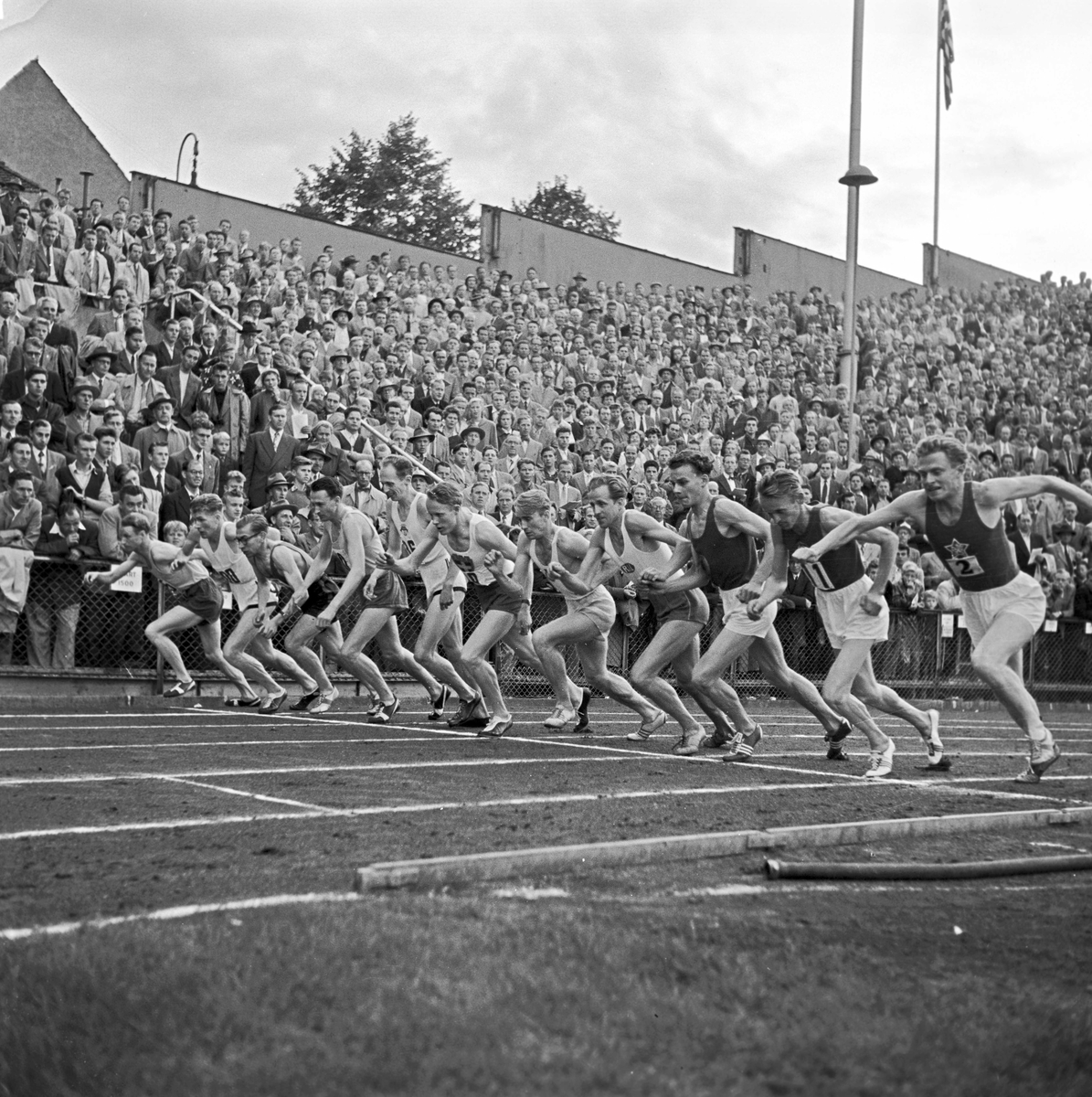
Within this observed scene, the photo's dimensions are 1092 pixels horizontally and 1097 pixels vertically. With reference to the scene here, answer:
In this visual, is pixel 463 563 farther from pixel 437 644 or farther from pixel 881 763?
pixel 881 763

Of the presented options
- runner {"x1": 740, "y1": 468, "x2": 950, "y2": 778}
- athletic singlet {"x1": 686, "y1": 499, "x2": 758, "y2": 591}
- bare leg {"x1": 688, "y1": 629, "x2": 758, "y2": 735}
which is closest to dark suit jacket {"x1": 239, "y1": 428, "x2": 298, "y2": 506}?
athletic singlet {"x1": 686, "y1": 499, "x2": 758, "y2": 591}

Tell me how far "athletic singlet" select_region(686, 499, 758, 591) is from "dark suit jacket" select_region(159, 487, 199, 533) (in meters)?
6.22

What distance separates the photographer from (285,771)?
10039 mm

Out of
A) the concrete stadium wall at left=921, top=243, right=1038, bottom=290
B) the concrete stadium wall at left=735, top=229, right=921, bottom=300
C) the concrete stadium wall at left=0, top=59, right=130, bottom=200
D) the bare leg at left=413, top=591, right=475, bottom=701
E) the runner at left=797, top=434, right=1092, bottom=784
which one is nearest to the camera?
the runner at left=797, top=434, right=1092, bottom=784

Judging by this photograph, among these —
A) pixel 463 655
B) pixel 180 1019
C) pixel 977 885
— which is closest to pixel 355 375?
pixel 463 655

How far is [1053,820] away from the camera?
8469 millimetres

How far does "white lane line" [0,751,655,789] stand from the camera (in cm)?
914

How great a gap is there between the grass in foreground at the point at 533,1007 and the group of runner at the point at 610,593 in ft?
20.0

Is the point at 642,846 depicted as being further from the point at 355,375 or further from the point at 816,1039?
the point at 355,375

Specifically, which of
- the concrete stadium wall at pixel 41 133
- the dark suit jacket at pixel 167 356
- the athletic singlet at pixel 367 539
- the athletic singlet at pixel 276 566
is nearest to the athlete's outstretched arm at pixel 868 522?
the athletic singlet at pixel 367 539

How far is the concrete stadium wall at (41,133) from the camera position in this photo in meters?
34.0

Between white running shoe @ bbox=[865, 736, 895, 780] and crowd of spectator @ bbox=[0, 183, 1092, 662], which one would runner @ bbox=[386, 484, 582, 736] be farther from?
white running shoe @ bbox=[865, 736, 895, 780]

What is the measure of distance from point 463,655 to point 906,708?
406 centimetres

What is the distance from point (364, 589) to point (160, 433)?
302 centimetres
